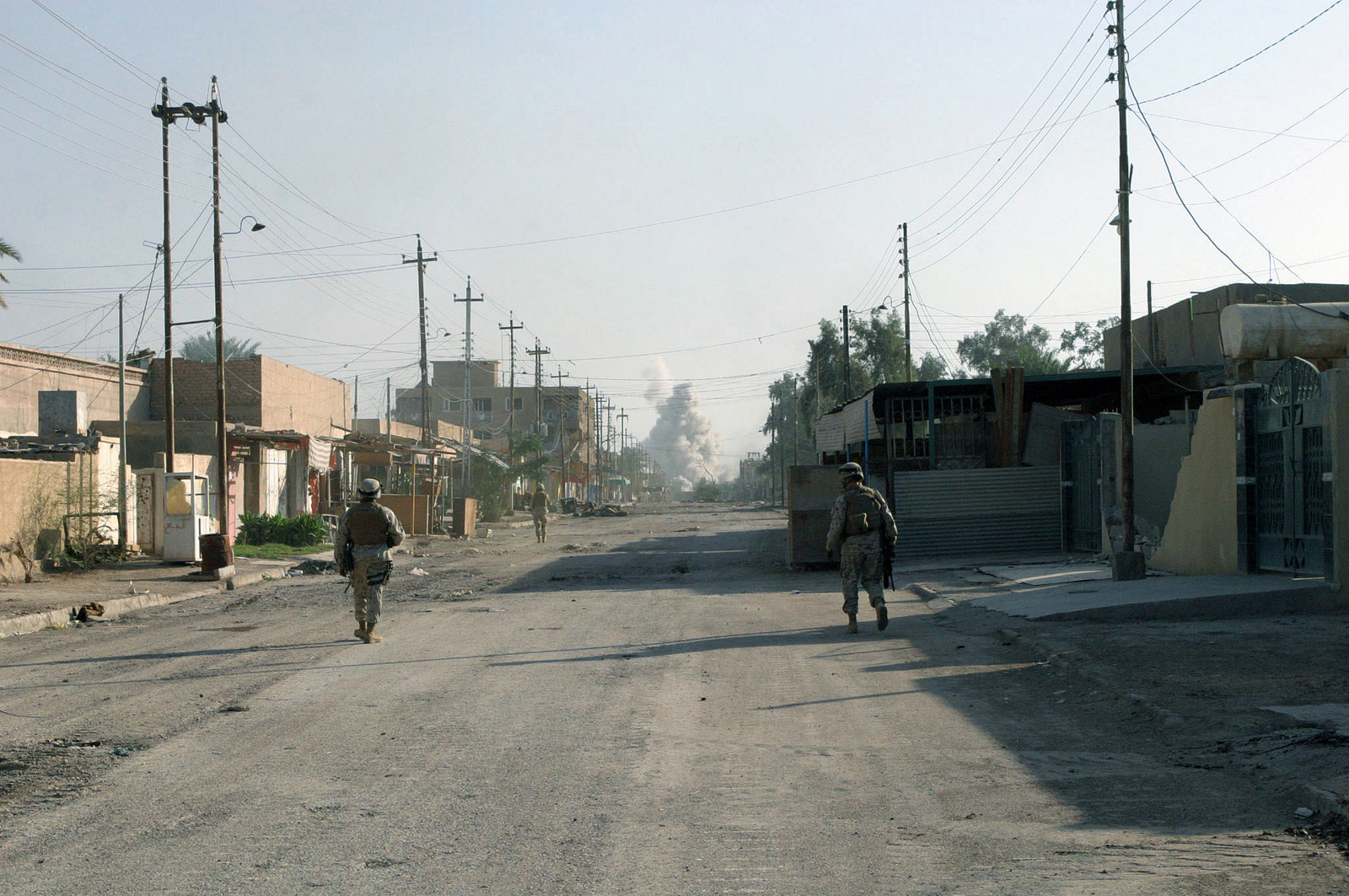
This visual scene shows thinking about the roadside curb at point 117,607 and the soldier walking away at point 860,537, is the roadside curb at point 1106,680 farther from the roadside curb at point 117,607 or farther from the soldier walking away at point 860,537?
the roadside curb at point 117,607

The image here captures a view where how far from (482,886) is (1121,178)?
16.4 meters

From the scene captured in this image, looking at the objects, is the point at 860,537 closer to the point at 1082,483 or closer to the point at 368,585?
Answer: the point at 368,585

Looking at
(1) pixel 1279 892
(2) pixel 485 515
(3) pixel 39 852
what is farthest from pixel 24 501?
(2) pixel 485 515

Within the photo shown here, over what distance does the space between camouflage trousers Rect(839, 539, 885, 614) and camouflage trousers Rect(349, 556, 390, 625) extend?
5063mm

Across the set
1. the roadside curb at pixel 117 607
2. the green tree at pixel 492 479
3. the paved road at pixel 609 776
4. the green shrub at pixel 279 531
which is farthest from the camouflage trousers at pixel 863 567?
the green tree at pixel 492 479

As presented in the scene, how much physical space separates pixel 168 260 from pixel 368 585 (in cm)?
1695

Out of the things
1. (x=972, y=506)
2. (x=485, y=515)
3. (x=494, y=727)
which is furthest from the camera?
(x=485, y=515)

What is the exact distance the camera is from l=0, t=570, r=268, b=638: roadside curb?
14.1 m

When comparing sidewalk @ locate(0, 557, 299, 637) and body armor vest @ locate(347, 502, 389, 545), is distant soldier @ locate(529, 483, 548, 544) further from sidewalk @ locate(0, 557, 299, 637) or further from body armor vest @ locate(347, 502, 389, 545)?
body armor vest @ locate(347, 502, 389, 545)

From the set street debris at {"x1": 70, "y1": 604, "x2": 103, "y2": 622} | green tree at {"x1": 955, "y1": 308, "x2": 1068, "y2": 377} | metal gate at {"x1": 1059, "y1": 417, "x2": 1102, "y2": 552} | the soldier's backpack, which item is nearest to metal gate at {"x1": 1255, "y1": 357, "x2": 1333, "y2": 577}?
the soldier's backpack

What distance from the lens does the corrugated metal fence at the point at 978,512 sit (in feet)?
73.5

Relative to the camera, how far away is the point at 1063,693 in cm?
865

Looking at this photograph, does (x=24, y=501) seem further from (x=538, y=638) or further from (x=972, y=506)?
(x=972, y=506)

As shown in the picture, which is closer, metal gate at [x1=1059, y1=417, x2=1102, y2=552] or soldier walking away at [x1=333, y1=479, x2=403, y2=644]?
soldier walking away at [x1=333, y1=479, x2=403, y2=644]
